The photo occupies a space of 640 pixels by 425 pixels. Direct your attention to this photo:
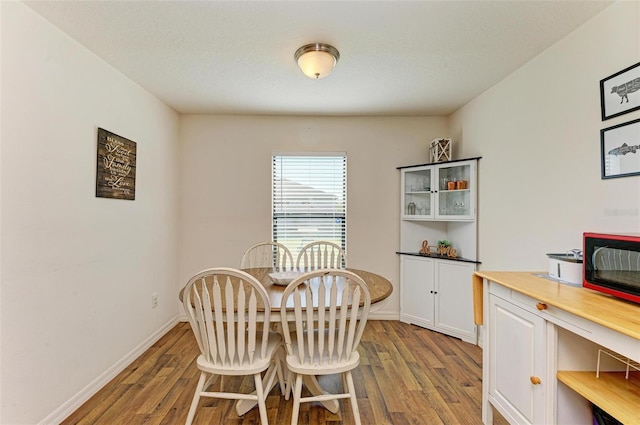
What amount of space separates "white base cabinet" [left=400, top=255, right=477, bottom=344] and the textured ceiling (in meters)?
1.77

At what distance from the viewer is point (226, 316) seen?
161 cm

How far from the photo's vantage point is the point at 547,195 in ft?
6.88

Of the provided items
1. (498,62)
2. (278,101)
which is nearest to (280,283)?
(278,101)

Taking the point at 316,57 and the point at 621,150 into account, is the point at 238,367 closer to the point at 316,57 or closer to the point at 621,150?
the point at 316,57

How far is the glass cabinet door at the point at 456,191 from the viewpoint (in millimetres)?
2973

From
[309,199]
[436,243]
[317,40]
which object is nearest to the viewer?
[317,40]

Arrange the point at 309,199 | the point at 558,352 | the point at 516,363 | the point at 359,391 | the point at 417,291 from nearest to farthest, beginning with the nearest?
the point at 558,352 < the point at 516,363 < the point at 359,391 < the point at 417,291 < the point at 309,199

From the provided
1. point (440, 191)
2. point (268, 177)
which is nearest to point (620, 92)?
point (440, 191)

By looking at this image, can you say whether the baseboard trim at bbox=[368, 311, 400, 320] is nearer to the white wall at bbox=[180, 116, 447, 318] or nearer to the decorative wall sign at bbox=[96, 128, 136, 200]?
the white wall at bbox=[180, 116, 447, 318]

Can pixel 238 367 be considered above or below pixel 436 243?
below

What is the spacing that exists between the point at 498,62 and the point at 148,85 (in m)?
2.97

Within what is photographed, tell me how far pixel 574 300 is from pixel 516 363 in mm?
487

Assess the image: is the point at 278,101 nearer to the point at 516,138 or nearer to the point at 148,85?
the point at 148,85

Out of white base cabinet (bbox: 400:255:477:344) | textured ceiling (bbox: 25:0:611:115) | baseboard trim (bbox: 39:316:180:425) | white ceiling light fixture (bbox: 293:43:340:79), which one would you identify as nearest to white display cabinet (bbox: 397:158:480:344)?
white base cabinet (bbox: 400:255:477:344)
